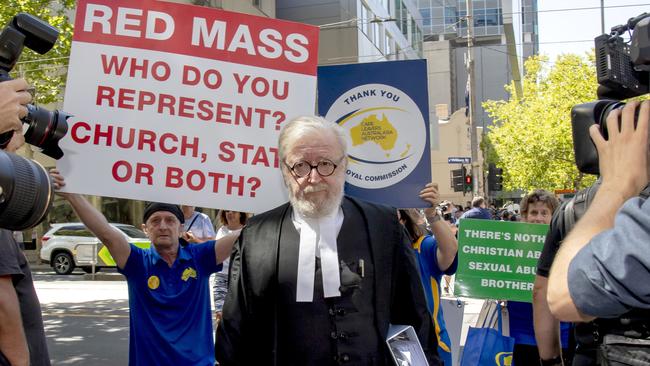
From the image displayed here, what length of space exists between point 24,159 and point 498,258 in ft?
12.2

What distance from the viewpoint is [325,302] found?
2.53m

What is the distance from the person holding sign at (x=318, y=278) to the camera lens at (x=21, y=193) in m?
0.93

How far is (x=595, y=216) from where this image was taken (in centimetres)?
186

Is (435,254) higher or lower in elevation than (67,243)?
higher

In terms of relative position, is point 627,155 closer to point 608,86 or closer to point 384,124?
point 608,86

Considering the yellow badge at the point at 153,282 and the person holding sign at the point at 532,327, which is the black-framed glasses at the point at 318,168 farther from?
the person holding sign at the point at 532,327

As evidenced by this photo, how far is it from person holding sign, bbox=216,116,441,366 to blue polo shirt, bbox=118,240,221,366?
105 centimetres

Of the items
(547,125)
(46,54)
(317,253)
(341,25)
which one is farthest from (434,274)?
(547,125)

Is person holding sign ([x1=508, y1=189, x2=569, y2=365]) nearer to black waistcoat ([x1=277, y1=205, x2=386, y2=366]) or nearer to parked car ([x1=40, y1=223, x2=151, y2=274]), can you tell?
black waistcoat ([x1=277, y1=205, x2=386, y2=366])

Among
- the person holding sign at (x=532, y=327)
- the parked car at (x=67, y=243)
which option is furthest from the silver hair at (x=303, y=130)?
the parked car at (x=67, y=243)

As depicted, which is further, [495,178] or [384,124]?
[495,178]

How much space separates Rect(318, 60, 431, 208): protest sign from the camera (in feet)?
13.0

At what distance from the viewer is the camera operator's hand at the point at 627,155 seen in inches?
71.7

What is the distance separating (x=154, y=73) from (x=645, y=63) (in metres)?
2.58
